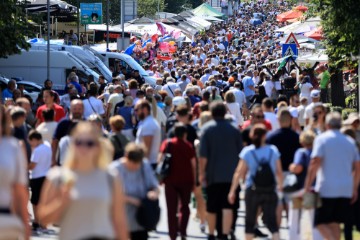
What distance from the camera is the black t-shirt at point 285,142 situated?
13.9m

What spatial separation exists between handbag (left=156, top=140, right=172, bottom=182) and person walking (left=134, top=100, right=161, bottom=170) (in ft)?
3.82

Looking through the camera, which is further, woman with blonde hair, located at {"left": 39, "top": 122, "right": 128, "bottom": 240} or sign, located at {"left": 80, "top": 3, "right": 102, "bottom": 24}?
sign, located at {"left": 80, "top": 3, "right": 102, "bottom": 24}

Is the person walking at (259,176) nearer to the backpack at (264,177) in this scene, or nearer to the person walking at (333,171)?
the backpack at (264,177)

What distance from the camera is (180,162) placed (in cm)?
1362

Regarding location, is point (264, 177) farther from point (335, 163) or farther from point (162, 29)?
point (162, 29)

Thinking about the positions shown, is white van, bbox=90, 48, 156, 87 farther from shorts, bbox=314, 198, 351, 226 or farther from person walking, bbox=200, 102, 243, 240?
shorts, bbox=314, 198, 351, 226

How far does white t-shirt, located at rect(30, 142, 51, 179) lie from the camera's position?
14.7 meters

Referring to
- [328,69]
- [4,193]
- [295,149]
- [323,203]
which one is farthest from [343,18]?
[4,193]

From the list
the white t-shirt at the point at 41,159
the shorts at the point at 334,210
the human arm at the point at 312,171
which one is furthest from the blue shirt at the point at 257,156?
the white t-shirt at the point at 41,159

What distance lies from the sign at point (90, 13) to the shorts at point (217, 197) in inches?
1603

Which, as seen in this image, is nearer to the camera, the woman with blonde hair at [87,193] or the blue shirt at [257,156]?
the woman with blonde hair at [87,193]

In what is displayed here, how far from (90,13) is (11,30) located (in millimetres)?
21976

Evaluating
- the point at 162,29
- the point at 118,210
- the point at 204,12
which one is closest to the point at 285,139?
the point at 118,210

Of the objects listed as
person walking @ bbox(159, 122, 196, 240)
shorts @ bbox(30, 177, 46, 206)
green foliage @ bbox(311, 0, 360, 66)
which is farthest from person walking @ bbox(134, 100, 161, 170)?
green foliage @ bbox(311, 0, 360, 66)
